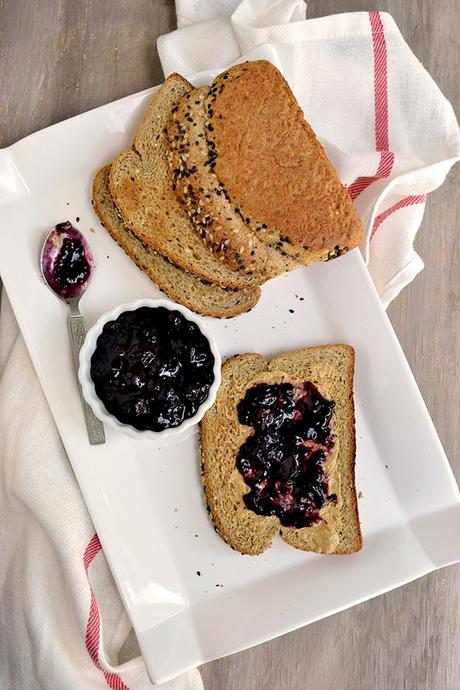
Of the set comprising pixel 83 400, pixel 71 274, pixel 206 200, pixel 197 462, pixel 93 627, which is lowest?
pixel 93 627

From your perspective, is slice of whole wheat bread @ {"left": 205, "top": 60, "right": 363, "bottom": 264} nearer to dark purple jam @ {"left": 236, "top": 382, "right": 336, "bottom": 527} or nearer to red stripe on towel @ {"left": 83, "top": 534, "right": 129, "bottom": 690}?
dark purple jam @ {"left": 236, "top": 382, "right": 336, "bottom": 527}

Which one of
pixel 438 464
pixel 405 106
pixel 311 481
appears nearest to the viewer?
pixel 311 481

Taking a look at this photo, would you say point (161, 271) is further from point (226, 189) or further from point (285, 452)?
point (285, 452)

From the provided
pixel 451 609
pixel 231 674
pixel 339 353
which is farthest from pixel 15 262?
pixel 451 609

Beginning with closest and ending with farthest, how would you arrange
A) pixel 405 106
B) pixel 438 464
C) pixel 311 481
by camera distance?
pixel 311 481 < pixel 438 464 < pixel 405 106

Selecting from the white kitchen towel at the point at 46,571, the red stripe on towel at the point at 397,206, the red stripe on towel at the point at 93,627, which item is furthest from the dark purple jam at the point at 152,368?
the red stripe on towel at the point at 397,206

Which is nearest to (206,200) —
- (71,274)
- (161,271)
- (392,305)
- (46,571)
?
(161,271)

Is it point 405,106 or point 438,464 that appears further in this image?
point 405,106

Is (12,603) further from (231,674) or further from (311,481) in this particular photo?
(311,481)

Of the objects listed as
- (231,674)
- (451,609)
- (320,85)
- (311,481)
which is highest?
(320,85)
